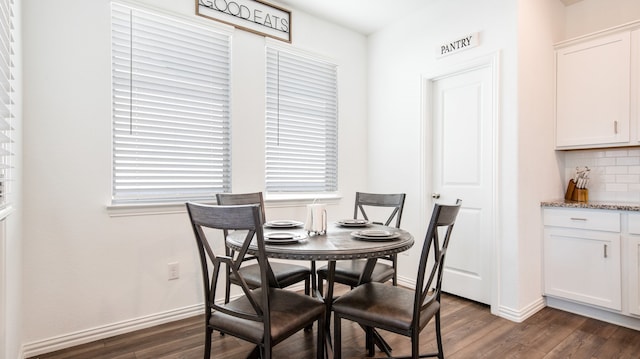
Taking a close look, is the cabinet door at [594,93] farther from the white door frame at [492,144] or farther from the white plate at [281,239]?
the white plate at [281,239]

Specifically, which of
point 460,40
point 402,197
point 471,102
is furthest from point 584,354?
point 460,40

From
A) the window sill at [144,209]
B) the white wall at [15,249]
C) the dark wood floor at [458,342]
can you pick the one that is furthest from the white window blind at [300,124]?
the white wall at [15,249]

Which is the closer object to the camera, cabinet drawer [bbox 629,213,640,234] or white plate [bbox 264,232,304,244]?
white plate [bbox 264,232,304,244]

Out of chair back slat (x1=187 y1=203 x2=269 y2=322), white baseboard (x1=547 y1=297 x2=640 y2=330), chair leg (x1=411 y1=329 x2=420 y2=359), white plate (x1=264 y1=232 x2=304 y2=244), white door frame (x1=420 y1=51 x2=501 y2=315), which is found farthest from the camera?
white door frame (x1=420 y1=51 x2=501 y2=315)

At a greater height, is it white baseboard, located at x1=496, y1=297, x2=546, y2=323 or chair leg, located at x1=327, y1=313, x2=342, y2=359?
chair leg, located at x1=327, y1=313, x2=342, y2=359

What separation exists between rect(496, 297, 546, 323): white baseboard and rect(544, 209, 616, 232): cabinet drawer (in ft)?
2.25

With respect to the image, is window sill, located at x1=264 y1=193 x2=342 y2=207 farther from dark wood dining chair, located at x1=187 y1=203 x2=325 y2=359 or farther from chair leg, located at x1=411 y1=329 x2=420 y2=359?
chair leg, located at x1=411 y1=329 x2=420 y2=359

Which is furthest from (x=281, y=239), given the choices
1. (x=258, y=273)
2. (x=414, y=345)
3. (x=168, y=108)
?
(x=168, y=108)

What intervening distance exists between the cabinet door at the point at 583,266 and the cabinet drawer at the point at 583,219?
0.14ft

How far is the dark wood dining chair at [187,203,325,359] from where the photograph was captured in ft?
4.73

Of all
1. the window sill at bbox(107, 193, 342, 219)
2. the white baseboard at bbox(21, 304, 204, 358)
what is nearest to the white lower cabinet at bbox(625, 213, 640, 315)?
the window sill at bbox(107, 193, 342, 219)


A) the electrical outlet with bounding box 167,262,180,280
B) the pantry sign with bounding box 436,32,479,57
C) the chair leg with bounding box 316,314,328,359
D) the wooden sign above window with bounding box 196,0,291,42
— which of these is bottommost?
the chair leg with bounding box 316,314,328,359

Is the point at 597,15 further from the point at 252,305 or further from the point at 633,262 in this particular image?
the point at 252,305

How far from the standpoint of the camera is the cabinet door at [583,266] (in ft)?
8.41
